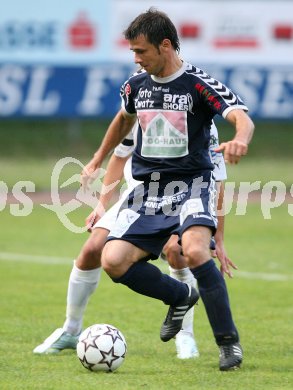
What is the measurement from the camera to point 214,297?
6.57 m

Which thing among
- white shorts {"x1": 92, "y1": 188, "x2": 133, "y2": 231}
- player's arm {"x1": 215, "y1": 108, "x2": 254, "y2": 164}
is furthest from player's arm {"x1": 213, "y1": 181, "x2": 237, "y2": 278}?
player's arm {"x1": 215, "y1": 108, "x2": 254, "y2": 164}

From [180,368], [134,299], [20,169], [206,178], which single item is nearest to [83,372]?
[180,368]

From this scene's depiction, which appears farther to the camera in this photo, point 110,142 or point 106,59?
point 106,59

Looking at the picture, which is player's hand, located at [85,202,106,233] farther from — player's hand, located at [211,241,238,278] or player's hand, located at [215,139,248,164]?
player's hand, located at [215,139,248,164]

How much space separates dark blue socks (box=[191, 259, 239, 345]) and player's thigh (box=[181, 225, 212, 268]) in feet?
0.15

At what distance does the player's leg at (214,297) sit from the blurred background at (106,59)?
15626mm

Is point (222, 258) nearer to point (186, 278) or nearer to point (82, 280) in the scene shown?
point (186, 278)

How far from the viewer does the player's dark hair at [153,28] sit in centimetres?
684

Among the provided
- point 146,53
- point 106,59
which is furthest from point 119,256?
point 106,59

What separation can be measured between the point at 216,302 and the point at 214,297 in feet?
0.11

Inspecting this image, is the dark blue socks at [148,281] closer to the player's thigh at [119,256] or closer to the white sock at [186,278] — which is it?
the player's thigh at [119,256]

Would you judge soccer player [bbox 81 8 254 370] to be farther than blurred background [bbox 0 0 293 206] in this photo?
No

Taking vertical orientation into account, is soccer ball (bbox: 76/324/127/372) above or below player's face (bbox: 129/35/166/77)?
below

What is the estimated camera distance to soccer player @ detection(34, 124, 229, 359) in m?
7.42
